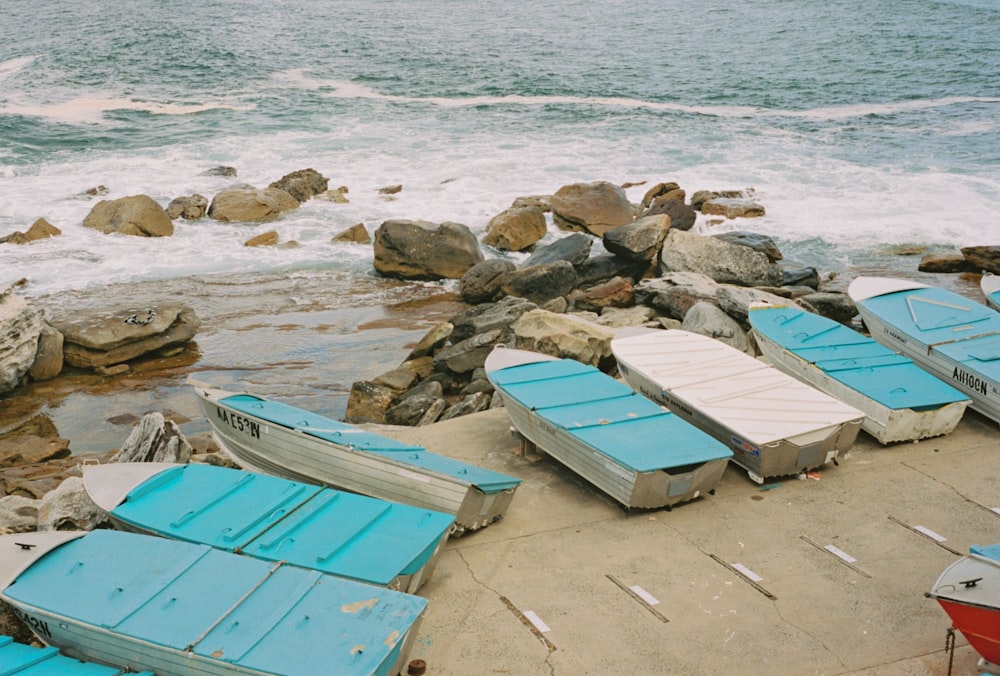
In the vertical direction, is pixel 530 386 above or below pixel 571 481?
above

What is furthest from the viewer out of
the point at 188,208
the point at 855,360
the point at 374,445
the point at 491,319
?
the point at 188,208

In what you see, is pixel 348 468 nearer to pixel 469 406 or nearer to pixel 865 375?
pixel 469 406

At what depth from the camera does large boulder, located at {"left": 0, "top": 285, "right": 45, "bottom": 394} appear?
553 inches

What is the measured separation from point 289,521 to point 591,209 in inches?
659

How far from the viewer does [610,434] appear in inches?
354

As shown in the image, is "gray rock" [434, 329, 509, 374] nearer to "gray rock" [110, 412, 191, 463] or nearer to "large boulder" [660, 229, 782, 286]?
"gray rock" [110, 412, 191, 463]

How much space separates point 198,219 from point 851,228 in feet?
55.9

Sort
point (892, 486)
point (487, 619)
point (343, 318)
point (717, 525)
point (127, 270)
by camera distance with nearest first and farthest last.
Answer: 1. point (487, 619)
2. point (717, 525)
3. point (892, 486)
4. point (343, 318)
5. point (127, 270)

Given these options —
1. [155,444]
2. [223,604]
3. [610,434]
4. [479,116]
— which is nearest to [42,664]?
[223,604]

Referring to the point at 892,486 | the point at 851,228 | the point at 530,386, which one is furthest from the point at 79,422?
the point at 851,228

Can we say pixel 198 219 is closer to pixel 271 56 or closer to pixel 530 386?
pixel 530 386

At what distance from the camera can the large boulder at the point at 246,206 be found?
2438 cm

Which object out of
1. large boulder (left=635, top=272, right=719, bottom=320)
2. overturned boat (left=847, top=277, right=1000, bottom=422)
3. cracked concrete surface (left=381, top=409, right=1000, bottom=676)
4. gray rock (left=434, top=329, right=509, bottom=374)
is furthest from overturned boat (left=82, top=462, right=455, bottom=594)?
large boulder (left=635, top=272, right=719, bottom=320)

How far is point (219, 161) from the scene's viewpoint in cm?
3080
